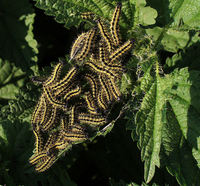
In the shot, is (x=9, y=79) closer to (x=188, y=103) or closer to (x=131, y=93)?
(x=131, y=93)

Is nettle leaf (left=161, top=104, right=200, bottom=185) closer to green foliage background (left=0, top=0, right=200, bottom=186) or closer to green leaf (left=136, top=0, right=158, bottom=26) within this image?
green foliage background (left=0, top=0, right=200, bottom=186)

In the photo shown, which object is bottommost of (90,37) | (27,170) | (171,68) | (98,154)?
(98,154)

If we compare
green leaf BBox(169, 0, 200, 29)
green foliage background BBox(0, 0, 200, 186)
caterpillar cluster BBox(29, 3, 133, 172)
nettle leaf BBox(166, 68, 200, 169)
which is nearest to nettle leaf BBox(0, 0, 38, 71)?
green foliage background BBox(0, 0, 200, 186)

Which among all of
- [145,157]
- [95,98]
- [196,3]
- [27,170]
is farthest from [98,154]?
[196,3]

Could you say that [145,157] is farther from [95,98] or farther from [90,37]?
[90,37]

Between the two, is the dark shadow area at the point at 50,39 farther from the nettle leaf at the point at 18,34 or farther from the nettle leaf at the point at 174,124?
the nettle leaf at the point at 174,124
